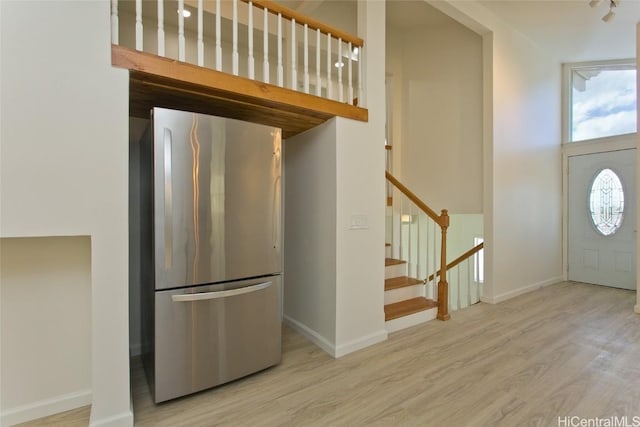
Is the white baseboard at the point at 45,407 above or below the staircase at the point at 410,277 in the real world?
below

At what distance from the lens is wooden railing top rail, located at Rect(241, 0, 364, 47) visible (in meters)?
2.09

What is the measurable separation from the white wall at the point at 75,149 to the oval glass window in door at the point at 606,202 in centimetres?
597

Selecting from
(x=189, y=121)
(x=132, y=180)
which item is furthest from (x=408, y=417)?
(x=132, y=180)

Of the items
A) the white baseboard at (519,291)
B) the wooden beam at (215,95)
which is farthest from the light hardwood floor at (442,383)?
the wooden beam at (215,95)

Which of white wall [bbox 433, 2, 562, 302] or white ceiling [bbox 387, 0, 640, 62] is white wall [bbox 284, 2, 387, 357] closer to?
white wall [bbox 433, 2, 562, 302]

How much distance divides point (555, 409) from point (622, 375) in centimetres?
81

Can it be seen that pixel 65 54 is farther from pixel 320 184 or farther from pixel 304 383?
pixel 304 383

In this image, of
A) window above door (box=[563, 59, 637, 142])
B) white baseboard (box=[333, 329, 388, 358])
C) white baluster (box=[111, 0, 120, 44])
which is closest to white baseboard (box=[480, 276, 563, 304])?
white baseboard (box=[333, 329, 388, 358])

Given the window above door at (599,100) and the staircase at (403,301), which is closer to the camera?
the staircase at (403,301)

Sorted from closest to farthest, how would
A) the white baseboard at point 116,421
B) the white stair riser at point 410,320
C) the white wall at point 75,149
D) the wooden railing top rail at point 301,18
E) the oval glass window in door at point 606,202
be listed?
the white wall at point 75,149, the white baseboard at point 116,421, the wooden railing top rail at point 301,18, the white stair riser at point 410,320, the oval glass window in door at point 606,202

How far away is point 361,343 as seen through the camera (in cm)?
249

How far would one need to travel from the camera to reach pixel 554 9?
3.42 meters

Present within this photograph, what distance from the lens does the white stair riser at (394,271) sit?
3.42m

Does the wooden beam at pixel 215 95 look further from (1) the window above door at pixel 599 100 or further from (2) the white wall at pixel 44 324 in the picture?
(1) the window above door at pixel 599 100
